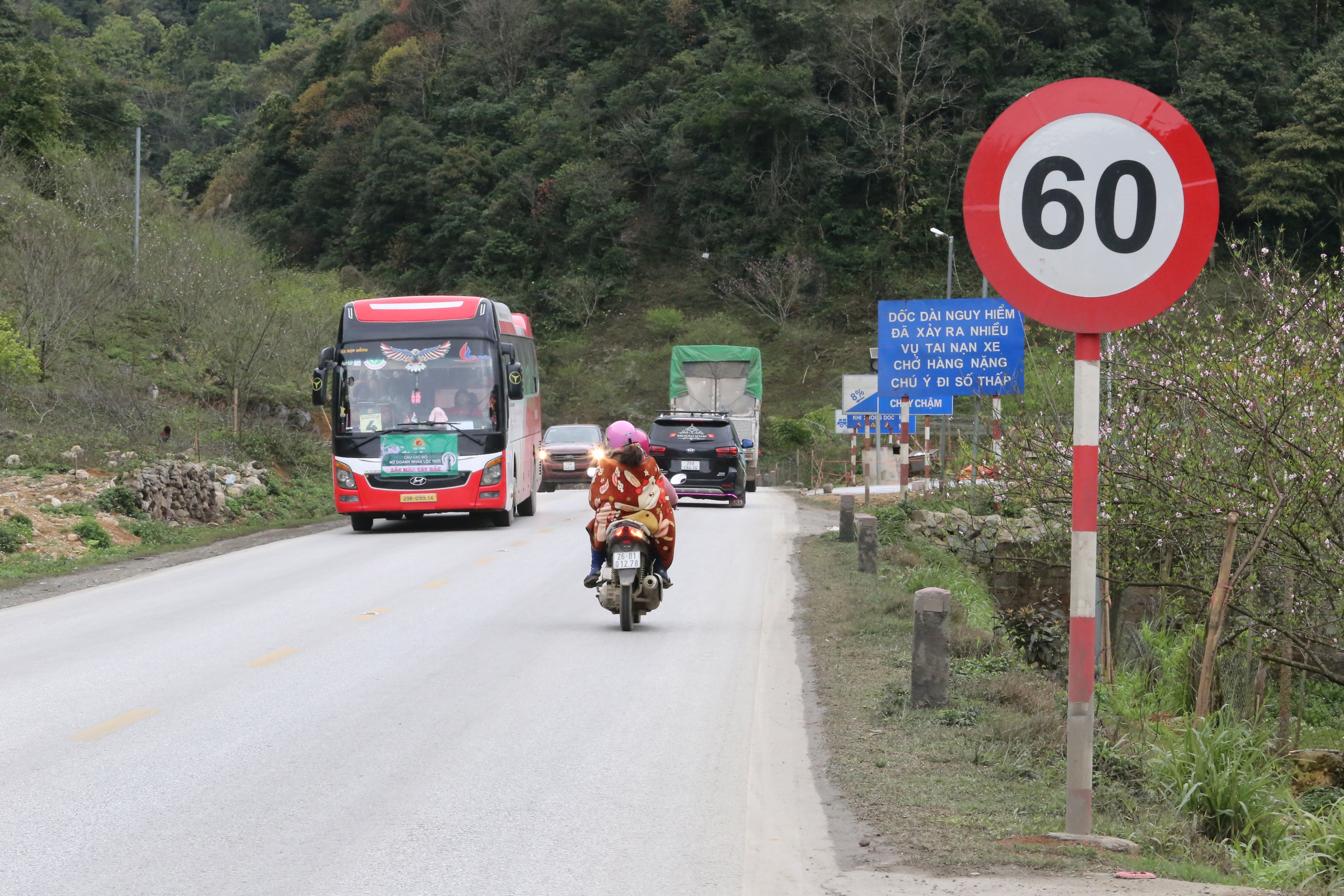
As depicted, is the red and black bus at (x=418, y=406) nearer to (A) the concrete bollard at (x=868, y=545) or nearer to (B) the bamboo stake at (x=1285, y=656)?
(A) the concrete bollard at (x=868, y=545)

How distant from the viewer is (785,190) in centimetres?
7025

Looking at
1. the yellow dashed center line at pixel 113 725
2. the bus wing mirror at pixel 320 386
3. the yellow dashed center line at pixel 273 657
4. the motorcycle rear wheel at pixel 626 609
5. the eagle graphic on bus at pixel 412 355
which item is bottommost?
the yellow dashed center line at pixel 273 657

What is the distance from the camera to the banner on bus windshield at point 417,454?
21.9m

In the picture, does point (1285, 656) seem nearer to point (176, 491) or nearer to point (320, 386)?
point (320, 386)

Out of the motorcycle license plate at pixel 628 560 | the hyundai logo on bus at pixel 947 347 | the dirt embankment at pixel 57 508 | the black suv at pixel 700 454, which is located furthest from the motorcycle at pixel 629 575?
the black suv at pixel 700 454

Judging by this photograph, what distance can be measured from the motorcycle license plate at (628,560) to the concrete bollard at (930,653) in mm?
3771

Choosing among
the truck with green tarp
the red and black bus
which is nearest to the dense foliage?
the truck with green tarp

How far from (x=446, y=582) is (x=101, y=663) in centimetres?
581

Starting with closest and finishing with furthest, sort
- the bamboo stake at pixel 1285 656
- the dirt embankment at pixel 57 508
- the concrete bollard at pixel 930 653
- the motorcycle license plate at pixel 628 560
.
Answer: the concrete bollard at pixel 930 653 → the bamboo stake at pixel 1285 656 → the motorcycle license plate at pixel 628 560 → the dirt embankment at pixel 57 508

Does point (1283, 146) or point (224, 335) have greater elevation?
point (1283, 146)

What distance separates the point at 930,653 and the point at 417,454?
14.5 m

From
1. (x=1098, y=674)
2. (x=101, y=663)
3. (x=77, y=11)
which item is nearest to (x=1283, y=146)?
(x=1098, y=674)

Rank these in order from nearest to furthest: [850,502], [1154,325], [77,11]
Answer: [1154,325]
[850,502]
[77,11]

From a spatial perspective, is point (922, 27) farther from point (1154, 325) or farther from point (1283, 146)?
point (1154, 325)
